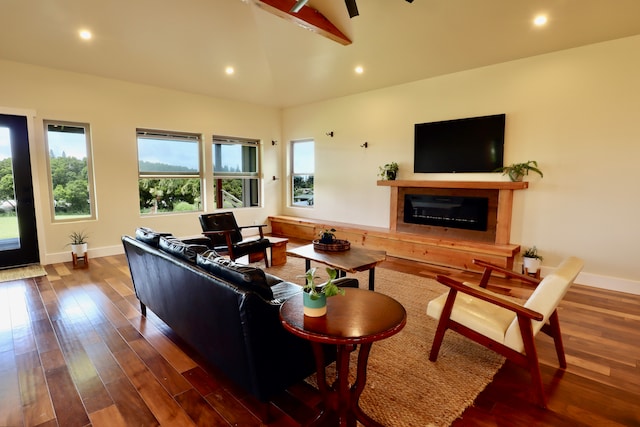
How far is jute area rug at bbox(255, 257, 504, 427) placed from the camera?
1.84 metres

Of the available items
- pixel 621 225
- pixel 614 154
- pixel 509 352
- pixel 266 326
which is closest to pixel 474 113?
pixel 614 154

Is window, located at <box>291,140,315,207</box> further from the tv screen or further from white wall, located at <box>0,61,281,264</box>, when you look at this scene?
the tv screen

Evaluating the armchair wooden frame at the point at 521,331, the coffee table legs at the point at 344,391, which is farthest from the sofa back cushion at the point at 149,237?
the armchair wooden frame at the point at 521,331

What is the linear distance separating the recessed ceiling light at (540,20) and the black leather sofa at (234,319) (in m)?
3.52

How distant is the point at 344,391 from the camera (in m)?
1.60

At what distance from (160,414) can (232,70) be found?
5.08 metres

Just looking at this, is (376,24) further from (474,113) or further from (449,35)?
(474,113)

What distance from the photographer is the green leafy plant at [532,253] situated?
13.6 feet

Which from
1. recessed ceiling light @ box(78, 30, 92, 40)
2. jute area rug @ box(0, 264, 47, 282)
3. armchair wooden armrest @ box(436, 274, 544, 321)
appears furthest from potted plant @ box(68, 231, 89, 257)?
armchair wooden armrest @ box(436, 274, 544, 321)

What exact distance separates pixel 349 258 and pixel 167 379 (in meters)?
1.88

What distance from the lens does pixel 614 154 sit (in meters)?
3.73

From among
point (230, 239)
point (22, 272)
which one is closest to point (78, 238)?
point (22, 272)

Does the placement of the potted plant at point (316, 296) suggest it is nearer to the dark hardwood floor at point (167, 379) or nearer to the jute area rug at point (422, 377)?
the jute area rug at point (422, 377)

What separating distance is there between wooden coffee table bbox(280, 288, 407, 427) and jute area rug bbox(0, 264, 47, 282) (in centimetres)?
435
